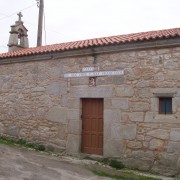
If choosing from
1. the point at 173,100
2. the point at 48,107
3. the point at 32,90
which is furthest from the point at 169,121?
the point at 32,90

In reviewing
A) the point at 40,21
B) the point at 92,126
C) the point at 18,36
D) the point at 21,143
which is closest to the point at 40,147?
the point at 21,143

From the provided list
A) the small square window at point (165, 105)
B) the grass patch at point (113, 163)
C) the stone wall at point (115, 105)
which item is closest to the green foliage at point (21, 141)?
the stone wall at point (115, 105)

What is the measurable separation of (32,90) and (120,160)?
3.65 m

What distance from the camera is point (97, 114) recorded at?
796 centimetres

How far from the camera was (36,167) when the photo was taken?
6.41m

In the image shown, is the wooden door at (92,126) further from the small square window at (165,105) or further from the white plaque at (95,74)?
the small square window at (165,105)

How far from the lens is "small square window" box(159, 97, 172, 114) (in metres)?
6.90

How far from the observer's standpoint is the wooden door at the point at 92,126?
7891mm

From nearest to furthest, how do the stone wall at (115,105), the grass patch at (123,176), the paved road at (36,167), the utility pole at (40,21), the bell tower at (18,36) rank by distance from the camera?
the paved road at (36,167), the grass patch at (123,176), the stone wall at (115,105), the bell tower at (18,36), the utility pole at (40,21)

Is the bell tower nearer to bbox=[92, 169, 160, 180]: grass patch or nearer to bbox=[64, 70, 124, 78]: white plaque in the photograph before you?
bbox=[64, 70, 124, 78]: white plaque

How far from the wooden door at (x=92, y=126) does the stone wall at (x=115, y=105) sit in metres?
0.17

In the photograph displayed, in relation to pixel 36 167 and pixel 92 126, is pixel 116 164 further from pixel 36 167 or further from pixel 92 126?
pixel 36 167

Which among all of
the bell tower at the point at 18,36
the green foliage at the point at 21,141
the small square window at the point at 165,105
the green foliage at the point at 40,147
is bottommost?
the green foliage at the point at 40,147

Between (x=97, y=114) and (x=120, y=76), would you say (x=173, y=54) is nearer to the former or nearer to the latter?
(x=120, y=76)
